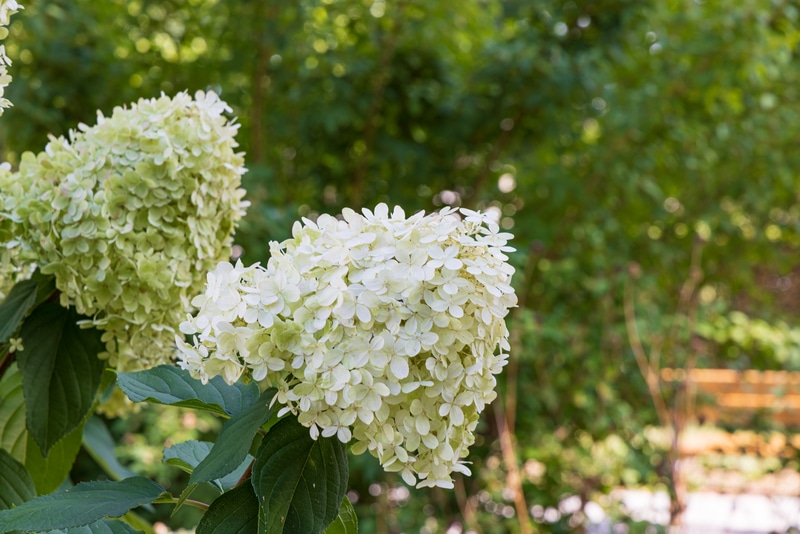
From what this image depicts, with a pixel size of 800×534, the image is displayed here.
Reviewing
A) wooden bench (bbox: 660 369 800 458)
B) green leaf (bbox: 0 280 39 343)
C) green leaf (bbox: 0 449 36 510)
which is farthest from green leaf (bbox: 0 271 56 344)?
wooden bench (bbox: 660 369 800 458)

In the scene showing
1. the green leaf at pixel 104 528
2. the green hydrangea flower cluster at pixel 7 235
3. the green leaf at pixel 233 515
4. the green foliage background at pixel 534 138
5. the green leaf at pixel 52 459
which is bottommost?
the green foliage background at pixel 534 138

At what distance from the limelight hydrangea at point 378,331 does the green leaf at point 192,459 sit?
0.52 feet

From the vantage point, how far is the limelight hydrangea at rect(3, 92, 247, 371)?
947 mm

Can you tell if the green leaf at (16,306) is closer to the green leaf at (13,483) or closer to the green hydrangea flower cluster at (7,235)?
the green hydrangea flower cluster at (7,235)

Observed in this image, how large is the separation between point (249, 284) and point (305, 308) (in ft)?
0.27

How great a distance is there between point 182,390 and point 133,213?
230 millimetres

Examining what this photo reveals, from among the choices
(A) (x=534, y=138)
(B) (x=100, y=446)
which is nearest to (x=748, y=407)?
(A) (x=534, y=138)

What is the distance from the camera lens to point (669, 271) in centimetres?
346

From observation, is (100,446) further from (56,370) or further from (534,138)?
(534,138)

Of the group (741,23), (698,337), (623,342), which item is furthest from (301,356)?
(698,337)

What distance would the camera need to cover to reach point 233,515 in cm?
73

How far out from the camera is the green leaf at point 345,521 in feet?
2.72

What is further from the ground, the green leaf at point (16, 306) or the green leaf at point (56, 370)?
the green leaf at point (16, 306)

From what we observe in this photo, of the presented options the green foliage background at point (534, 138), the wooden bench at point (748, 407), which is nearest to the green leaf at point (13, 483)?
the green foliage background at point (534, 138)
